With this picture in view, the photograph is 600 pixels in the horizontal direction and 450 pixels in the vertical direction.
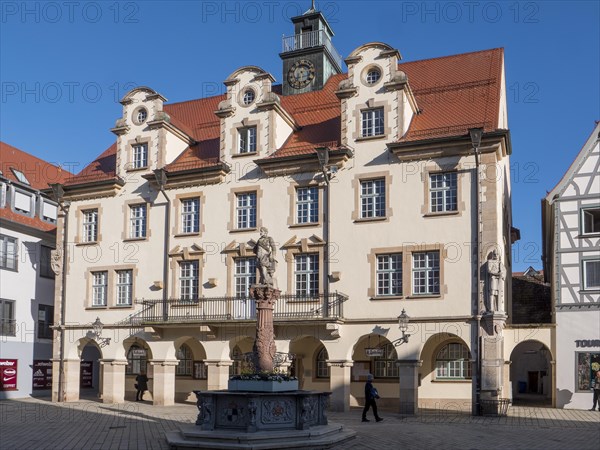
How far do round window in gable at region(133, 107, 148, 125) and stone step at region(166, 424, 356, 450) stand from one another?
755 inches

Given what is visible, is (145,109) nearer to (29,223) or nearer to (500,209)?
(29,223)

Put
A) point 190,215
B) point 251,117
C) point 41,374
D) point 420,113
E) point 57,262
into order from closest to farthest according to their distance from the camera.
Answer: point 420,113 → point 251,117 → point 190,215 → point 57,262 → point 41,374

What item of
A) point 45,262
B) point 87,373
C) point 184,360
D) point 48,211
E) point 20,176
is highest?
point 20,176

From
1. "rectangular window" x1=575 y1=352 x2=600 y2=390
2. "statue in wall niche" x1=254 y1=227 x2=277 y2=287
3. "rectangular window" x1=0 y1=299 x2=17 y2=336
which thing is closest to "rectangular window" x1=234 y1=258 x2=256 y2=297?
"statue in wall niche" x1=254 y1=227 x2=277 y2=287

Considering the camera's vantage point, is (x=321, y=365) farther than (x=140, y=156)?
No

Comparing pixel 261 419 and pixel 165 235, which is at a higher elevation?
pixel 165 235

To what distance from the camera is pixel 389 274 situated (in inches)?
1139

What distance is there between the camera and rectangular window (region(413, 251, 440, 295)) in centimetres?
2816

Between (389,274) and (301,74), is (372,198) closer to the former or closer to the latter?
(389,274)

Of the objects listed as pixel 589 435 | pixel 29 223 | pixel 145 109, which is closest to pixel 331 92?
pixel 145 109

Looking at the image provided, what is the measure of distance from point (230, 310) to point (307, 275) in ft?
10.9

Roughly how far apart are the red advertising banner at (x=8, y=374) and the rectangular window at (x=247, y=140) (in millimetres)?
14876

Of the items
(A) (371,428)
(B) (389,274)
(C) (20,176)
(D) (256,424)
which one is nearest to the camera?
(D) (256,424)

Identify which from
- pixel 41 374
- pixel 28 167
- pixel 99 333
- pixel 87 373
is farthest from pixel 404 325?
pixel 28 167
